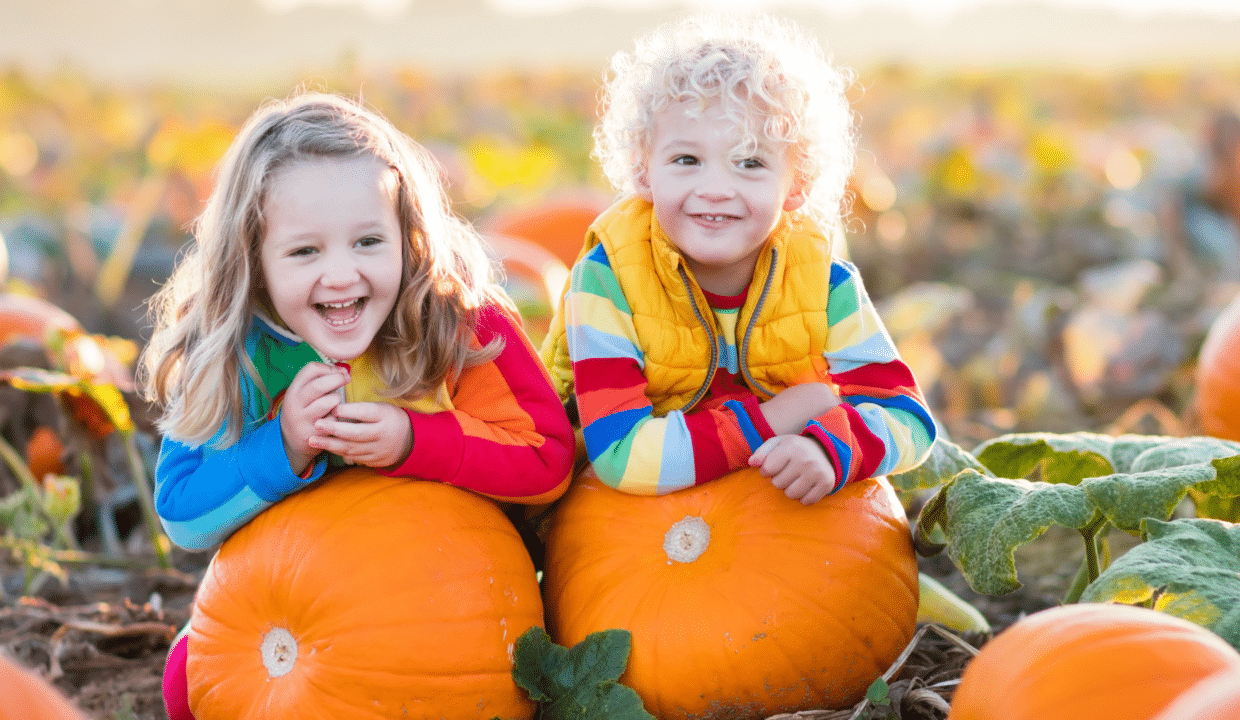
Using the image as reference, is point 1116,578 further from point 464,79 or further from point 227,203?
point 464,79

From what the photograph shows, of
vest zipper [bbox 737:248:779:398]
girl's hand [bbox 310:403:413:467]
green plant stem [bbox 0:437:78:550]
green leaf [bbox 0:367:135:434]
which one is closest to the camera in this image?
girl's hand [bbox 310:403:413:467]

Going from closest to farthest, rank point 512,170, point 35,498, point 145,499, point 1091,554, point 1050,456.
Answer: point 1091,554 < point 1050,456 < point 35,498 < point 145,499 < point 512,170

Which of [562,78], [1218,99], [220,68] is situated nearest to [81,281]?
[562,78]

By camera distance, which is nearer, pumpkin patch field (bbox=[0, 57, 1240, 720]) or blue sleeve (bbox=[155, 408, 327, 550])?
pumpkin patch field (bbox=[0, 57, 1240, 720])

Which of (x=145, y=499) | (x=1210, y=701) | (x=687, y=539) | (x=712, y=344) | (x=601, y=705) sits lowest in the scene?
(x=145, y=499)

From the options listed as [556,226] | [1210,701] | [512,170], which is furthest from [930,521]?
[512,170]

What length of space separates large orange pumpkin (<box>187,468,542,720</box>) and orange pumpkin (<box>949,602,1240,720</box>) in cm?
88

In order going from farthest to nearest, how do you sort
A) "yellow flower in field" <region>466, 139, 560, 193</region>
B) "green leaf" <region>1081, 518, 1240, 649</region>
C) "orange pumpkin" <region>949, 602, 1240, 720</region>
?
"yellow flower in field" <region>466, 139, 560, 193</region>
"green leaf" <region>1081, 518, 1240, 649</region>
"orange pumpkin" <region>949, 602, 1240, 720</region>

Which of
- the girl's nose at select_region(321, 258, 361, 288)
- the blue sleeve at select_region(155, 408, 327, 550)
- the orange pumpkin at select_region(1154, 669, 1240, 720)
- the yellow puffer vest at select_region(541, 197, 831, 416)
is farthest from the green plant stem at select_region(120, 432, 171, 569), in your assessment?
the orange pumpkin at select_region(1154, 669, 1240, 720)

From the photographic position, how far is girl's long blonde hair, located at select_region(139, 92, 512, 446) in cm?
210

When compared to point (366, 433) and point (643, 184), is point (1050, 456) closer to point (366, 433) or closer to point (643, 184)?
point (643, 184)

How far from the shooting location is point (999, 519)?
2.05 metres

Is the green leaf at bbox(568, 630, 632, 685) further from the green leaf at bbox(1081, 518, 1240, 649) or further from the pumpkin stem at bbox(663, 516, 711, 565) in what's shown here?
the green leaf at bbox(1081, 518, 1240, 649)

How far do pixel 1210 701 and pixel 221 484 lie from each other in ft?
5.58
